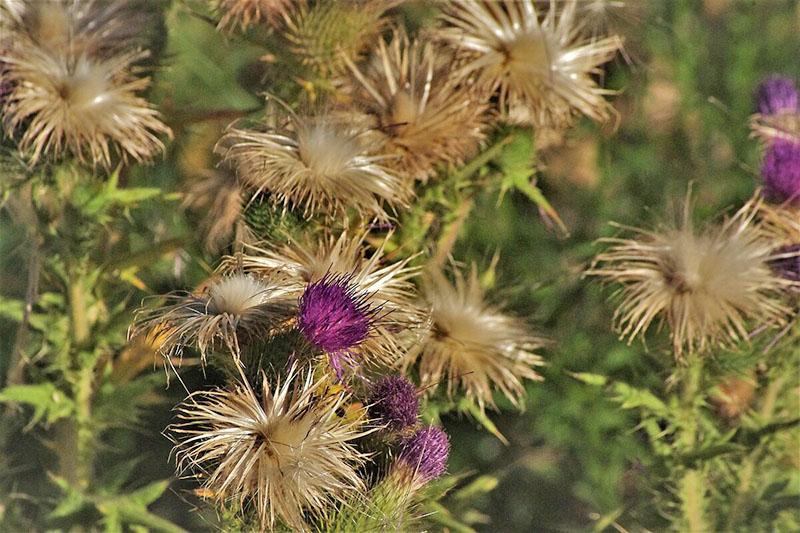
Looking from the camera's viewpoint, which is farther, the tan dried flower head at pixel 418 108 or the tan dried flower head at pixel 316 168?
the tan dried flower head at pixel 418 108

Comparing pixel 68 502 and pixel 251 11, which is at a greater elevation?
pixel 251 11

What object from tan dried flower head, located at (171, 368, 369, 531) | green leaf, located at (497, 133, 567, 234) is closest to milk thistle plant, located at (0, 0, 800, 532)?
green leaf, located at (497, 133, 567, 234)

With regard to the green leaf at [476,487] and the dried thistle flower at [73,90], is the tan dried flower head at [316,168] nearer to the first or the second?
the dried thistle flower at [73,90]

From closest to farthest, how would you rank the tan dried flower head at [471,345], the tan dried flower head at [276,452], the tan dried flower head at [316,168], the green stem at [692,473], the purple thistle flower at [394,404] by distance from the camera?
the tan dried flower head at [276,452], the purple thistle flower at [394,404], the tan dried flower head at [316,168], the tan dried flower head at [471,345], the green stem at [692,473]

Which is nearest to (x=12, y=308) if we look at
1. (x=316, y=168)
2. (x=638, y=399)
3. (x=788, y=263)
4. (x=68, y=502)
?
(x=68, y=502)

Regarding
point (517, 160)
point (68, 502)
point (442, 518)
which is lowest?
point (68, 502)

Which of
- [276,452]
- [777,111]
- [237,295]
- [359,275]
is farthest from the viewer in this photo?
[777,111]

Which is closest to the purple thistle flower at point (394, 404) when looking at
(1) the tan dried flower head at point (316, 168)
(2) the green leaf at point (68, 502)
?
(1) the tan dried flower head at point (316, 168)

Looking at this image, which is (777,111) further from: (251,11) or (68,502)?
(68,502)
